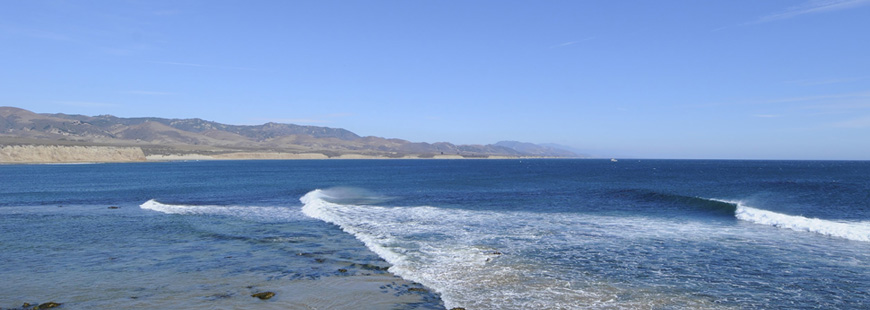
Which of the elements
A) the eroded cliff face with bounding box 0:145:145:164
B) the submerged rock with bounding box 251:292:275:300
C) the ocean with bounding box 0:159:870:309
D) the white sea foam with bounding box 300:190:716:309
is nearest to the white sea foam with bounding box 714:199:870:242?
the ocean with bounding box 0:159:870:309

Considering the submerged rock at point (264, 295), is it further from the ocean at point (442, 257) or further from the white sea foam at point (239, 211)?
the white sea foam at point (239, 211)

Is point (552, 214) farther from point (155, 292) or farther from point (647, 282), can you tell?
point (155, 292)

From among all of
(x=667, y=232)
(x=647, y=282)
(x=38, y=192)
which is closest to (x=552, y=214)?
(x=667, y=232)

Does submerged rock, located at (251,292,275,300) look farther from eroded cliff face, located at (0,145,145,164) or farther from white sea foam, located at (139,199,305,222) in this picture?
eroded cliff face, located at (0,145,145,164)

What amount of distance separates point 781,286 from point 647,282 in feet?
10.9

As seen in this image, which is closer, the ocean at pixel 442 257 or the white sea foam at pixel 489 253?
the white sea foam at pixel 489 253

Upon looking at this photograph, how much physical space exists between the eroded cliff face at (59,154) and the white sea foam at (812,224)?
168 metres

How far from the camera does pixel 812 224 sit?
2317cm

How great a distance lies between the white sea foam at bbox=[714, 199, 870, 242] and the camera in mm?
20750

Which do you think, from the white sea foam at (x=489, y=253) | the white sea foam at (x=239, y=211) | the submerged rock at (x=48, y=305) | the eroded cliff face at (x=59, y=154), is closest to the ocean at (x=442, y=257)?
the white sea foam at (x=489, y=253)

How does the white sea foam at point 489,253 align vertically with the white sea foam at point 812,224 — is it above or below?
below

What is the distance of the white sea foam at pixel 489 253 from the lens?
1229 cm

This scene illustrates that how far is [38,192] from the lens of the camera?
4653 cm

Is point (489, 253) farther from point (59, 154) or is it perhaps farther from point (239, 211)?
point (59, 154)
